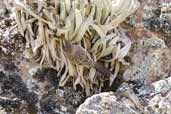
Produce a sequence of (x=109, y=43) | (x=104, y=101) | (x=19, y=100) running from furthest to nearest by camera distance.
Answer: (x=109, y=43) < (x=19, y=100) < (x=104, y=101)

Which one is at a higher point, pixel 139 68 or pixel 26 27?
pixel 26 27

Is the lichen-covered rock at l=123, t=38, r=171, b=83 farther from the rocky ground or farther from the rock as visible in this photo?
the rock

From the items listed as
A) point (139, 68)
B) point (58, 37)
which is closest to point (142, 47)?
point (139, 68)

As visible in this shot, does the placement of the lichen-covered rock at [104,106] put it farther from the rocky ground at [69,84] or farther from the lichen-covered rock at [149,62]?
the lichen-covered rock at [149,62]

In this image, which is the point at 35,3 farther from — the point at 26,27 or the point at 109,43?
the point at 109,43

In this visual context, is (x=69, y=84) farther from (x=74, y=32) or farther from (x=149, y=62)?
(x=149, y=62)

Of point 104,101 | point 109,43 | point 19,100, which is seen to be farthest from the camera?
point 109,43
